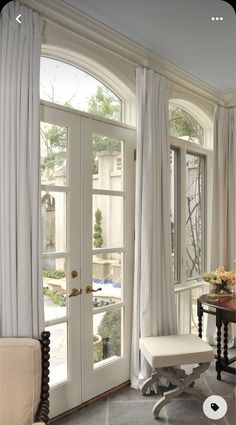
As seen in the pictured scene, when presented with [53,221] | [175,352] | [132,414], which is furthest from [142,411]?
[53,221]

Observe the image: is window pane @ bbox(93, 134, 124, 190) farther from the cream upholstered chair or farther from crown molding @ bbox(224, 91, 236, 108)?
crown molding @ bbox(224, 91, 236, 108)

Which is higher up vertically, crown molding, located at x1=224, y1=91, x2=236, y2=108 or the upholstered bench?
crown molding, located at x1=224, y1=91, x2=236, y2=108

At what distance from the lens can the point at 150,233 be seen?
2.35 meters

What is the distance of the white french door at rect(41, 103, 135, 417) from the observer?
1967 millimetres

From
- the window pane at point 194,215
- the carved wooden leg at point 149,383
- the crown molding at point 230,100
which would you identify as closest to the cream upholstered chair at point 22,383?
the carved wooden leg at point 149,383

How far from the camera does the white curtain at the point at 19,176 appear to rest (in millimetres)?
1605

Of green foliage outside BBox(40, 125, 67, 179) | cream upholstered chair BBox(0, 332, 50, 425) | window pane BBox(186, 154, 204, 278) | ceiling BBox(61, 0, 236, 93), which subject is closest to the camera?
cream upholstered chair BBox(0, 332, 50, 425)

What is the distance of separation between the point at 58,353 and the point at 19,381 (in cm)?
64

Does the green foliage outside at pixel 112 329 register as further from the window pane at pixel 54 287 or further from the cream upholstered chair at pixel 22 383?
the cream upholstered chair at pixel 22 383

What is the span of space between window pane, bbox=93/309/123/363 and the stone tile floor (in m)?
0.26

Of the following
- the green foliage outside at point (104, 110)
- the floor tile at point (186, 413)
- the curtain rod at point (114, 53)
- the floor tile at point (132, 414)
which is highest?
the curtain rod at point (114, 53)

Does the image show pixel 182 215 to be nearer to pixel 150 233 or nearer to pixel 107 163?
pixel 150 233

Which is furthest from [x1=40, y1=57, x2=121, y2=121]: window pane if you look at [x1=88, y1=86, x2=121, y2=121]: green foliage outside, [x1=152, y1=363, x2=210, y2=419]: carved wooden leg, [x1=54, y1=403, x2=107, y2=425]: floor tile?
[x1=54, y1=403, x2=107, y2=425]: floor tile

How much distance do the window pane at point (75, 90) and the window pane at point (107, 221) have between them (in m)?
0.58
